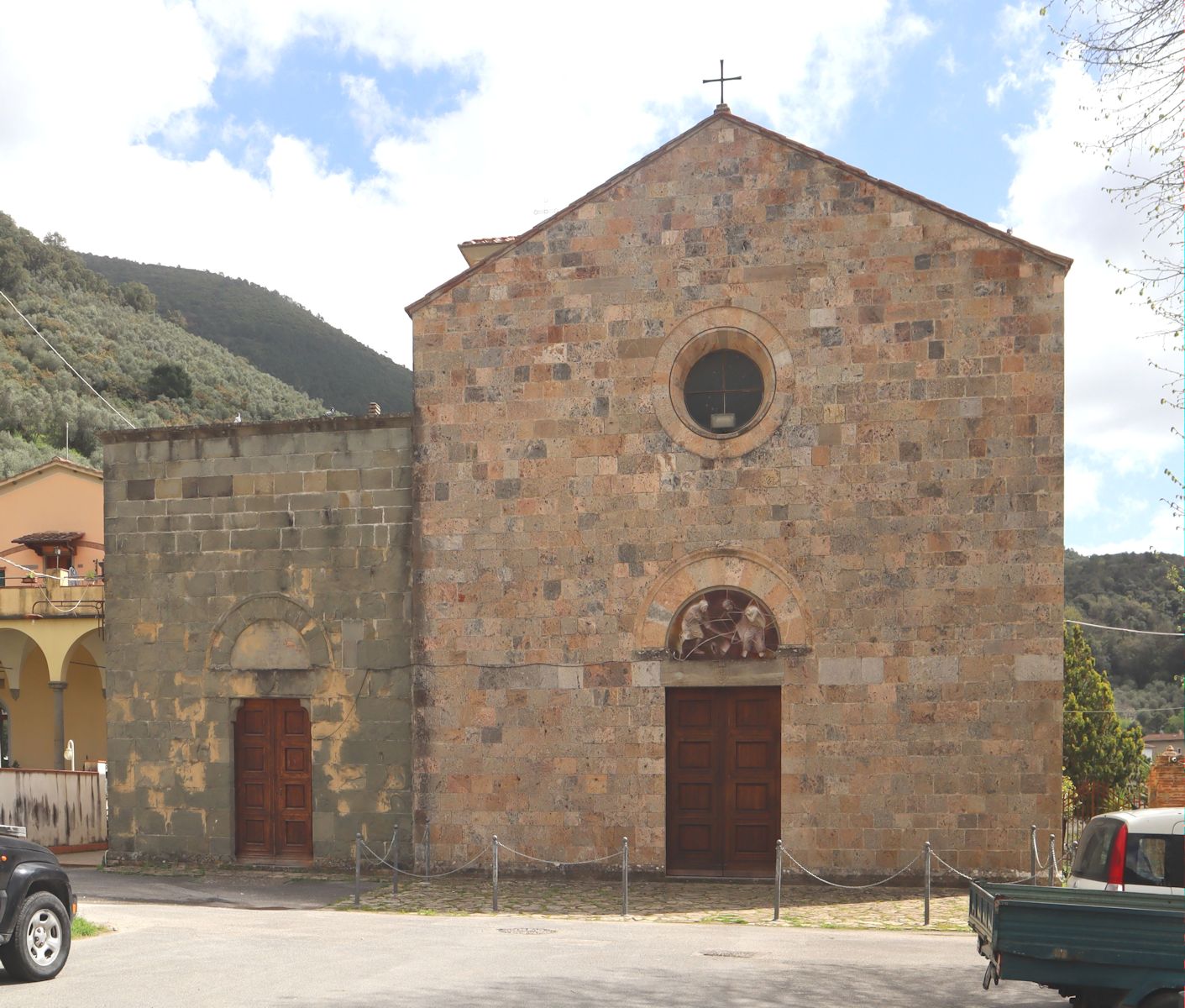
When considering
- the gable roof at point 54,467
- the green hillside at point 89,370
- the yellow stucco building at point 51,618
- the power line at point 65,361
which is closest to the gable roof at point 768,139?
the yellow stucco building at point 51,618

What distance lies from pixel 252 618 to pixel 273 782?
7.74 ft

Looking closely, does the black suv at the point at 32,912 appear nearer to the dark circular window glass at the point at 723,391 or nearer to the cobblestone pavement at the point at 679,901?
the cobblestone pavement at the point at 679,901

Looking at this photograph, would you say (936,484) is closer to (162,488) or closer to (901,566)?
(901,566)

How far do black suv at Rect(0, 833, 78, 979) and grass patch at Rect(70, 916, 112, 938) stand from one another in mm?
1883

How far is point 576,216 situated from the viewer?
1720 cm

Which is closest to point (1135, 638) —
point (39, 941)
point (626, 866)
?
point (626, 866)

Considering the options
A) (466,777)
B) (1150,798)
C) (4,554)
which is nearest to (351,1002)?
(466,777)

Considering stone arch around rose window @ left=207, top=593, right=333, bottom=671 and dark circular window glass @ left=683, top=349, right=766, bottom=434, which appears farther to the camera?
stone arch around rose window @ left=207, top=593, right=333, bottom=671

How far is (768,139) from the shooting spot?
54.5ft

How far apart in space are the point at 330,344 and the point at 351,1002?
84.8 meters

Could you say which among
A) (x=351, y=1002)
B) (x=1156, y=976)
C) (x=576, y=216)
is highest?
(x=576, y=216)

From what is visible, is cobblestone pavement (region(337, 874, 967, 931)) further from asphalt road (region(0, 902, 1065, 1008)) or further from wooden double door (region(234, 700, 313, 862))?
wooden double door (region(234, 700, 313, 862))

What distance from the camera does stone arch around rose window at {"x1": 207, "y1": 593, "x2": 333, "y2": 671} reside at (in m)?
17.6

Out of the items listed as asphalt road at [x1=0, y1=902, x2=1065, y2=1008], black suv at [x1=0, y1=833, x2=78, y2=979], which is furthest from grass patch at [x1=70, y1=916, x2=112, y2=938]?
black suv at [x1=0, y1=833, x2=78, y2=979]
